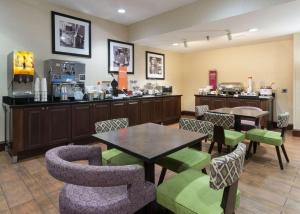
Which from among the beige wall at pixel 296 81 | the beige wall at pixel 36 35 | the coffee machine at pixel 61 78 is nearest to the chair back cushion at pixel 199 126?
the coffee machine at pixel 61 78

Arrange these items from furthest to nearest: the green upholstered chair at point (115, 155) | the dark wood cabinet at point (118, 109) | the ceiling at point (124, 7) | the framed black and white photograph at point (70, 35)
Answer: the dark wood cabinet at point (118, 109) < the framed black and white photograph at point (70, 35) < the ceiling at point (124, 7) < the green upholstered chair at point (115, 155)

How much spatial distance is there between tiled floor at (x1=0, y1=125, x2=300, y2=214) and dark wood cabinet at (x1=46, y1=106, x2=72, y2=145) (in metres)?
0.44

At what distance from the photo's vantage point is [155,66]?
262 inches

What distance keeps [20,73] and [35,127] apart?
95 cm

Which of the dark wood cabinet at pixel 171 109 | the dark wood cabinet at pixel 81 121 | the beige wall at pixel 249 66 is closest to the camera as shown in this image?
the dark wood cabinet at pixel 81 121

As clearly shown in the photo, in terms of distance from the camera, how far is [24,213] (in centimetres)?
198

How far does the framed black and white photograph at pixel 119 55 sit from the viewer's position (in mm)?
5234

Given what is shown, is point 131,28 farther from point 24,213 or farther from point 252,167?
point 24,213

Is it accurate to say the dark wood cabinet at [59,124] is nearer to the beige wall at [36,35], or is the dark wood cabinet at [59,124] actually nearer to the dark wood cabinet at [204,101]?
the beige wall at [36,35]

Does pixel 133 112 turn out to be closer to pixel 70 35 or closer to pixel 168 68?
pixel 70 35

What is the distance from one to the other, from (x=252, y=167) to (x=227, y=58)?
4.52 meters

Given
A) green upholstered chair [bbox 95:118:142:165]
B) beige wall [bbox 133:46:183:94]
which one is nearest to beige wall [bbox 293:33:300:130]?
beige wall [bbox 133:46:183:94]

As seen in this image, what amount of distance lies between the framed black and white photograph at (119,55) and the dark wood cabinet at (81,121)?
1611 mm

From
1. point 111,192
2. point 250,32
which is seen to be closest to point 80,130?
point 111,192
